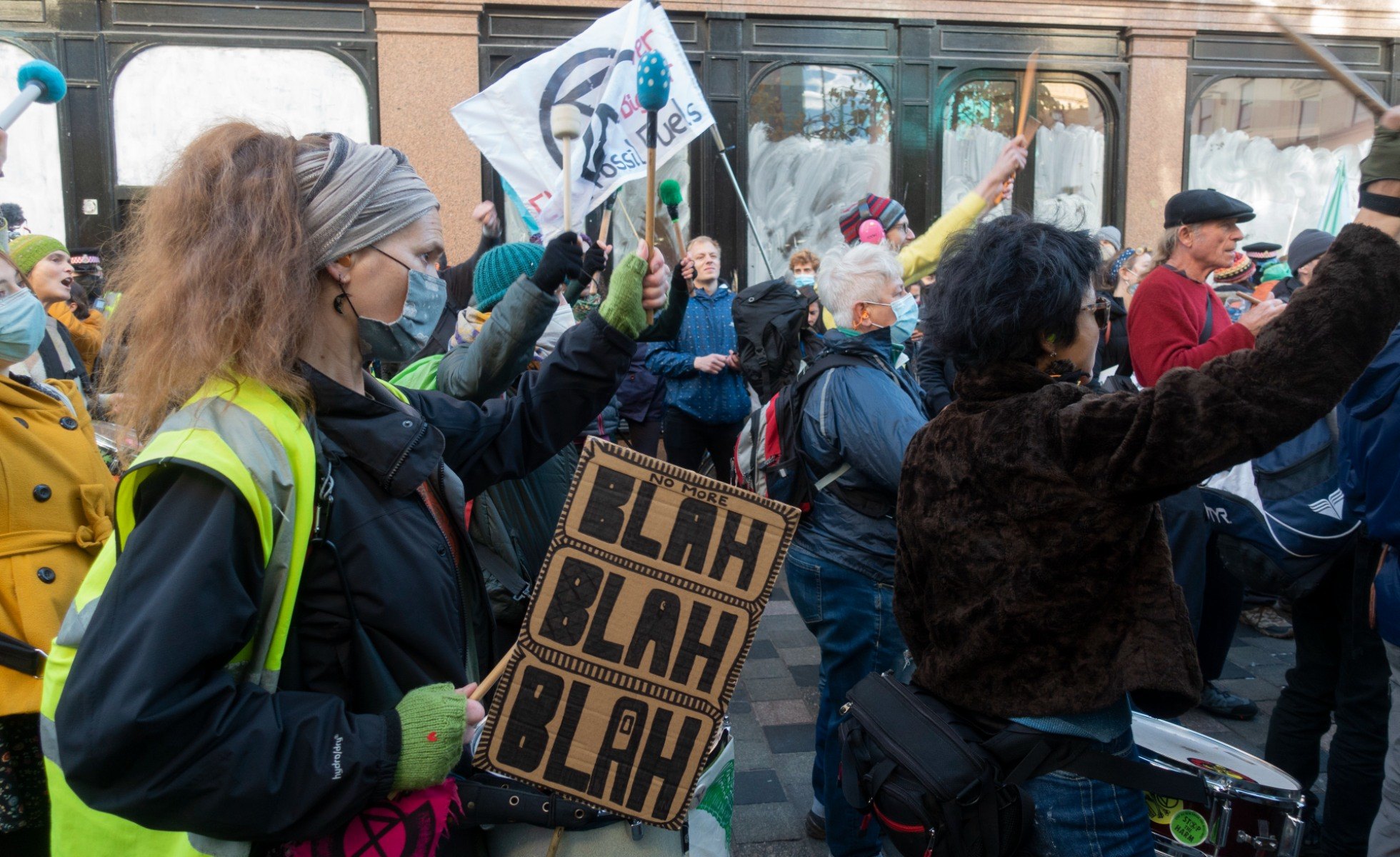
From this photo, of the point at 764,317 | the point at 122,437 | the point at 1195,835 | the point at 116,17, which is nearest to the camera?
the point at 122,437

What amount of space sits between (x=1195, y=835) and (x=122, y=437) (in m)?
2.72

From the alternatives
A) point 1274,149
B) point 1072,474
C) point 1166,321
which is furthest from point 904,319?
point 1274,149

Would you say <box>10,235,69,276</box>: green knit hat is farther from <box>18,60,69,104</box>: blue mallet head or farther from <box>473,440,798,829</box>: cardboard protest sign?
<box>473,440,798,829</box>: cardboard protest sign

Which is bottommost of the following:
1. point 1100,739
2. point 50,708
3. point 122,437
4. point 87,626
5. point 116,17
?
point 1100,739

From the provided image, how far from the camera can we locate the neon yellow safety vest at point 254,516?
1.27 metres

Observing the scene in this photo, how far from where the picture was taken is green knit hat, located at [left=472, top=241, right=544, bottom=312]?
3.45 metres

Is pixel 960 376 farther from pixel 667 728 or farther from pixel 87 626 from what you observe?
pixel 87 626

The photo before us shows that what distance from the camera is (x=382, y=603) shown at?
1.43 m

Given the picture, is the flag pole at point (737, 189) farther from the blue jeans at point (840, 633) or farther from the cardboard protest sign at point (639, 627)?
the cardboard protest sign at point (639, 627)

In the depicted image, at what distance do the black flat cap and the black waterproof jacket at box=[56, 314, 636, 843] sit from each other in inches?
128

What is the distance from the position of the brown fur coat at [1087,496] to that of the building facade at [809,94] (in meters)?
7.89

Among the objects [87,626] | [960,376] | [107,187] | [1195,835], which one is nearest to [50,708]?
[87,626]

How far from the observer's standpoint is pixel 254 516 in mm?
1272

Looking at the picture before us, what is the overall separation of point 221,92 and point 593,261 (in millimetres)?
8085
